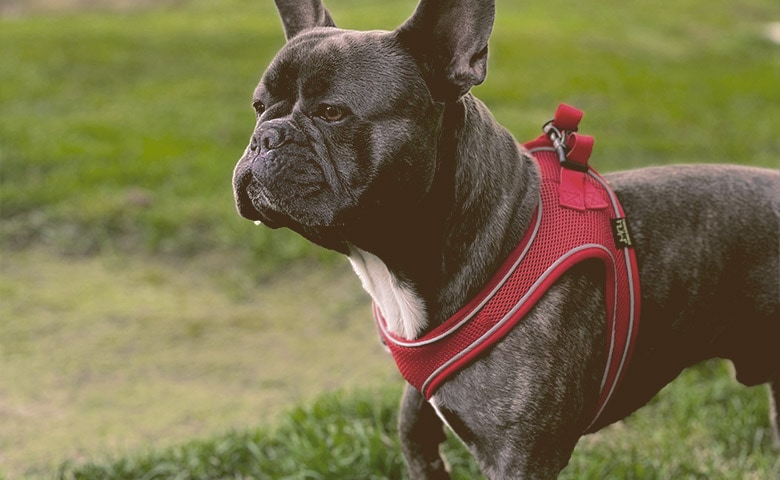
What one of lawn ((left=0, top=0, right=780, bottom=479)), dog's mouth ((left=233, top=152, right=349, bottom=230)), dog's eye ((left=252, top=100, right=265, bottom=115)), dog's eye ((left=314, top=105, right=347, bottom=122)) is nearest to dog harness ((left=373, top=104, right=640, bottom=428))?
dog's mouth ((left=233, top=152, right=349, bottom=230))

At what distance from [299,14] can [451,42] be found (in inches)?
25.2

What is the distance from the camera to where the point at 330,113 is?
7.67 feet

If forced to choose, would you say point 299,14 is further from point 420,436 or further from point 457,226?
point 420,436

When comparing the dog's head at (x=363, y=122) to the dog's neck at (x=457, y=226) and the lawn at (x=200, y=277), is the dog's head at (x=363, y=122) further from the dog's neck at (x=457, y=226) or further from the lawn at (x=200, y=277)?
the lawn at (x=200, y=277)

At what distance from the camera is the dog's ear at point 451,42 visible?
2.34 metres

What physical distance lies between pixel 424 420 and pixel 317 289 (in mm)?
2799

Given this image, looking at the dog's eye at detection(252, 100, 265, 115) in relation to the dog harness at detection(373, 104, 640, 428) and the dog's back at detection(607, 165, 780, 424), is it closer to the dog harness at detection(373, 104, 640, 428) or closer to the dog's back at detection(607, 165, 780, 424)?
the dog harness at detection(373, 104, 640, 428)

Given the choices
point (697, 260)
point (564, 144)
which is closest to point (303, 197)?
point (564, 144)

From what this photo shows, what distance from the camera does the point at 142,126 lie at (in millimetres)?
8312

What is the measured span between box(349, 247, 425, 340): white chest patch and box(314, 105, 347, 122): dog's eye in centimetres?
41

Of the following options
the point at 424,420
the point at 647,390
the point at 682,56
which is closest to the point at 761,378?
the point at 647,390

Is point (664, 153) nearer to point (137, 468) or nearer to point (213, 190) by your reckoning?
point (213, 190)

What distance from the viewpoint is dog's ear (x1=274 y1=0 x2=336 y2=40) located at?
9.25ft

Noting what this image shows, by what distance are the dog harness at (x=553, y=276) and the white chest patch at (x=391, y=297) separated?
0.04 m
